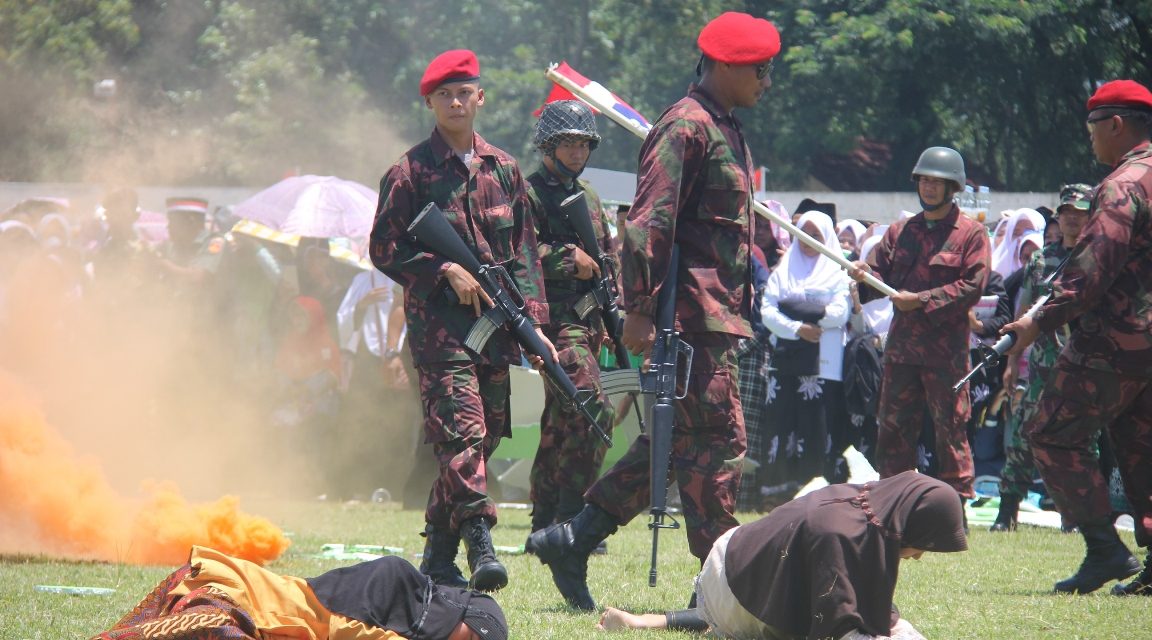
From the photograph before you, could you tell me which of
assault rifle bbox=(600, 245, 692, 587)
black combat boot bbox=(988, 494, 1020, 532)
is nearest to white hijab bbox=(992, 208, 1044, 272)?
black combat boot bbox=(988, 494, 1020, 532)

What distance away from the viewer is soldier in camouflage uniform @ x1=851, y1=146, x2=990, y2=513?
865 centimetres

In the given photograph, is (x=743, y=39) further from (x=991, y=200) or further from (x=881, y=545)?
(x=991, y=200)

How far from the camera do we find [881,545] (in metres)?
4.64

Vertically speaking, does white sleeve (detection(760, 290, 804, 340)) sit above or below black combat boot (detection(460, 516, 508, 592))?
above

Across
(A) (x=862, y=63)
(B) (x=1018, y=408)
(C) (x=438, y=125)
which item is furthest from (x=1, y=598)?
(A) (x=862, y=63)

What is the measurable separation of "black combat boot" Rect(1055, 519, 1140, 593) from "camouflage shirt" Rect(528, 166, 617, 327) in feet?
9.37

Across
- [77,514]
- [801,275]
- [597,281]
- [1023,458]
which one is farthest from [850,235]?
[77,514]

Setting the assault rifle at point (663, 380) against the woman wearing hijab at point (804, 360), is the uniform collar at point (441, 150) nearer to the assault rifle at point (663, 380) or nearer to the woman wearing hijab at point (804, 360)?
the assault rifle at point (663, 380)

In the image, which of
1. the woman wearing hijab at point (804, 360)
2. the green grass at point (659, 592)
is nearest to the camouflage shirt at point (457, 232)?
the green grass at point (659, 592)

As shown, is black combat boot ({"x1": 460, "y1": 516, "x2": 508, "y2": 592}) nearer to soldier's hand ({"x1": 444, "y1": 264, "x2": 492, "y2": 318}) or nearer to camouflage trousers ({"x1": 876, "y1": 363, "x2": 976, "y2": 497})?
soldier's hand ({"x1": 444, "y1": 264, "x2": 492, "y2": 318})

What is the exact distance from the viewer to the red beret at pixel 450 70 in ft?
20.9

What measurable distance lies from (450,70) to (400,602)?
2.66m

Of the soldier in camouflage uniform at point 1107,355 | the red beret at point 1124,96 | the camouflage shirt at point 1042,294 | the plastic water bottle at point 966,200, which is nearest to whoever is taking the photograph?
the soldier in camouflage uniform at point 1107,355

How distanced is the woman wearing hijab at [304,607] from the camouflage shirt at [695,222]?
1.37 metres
